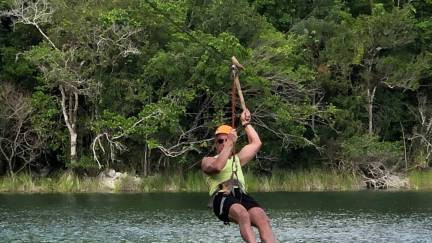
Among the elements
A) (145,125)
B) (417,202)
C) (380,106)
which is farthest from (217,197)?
(380,106)

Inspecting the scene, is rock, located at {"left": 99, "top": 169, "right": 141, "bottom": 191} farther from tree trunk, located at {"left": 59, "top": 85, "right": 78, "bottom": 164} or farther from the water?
the water

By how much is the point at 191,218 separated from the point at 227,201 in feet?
54.8


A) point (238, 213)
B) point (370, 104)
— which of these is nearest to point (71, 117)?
point (370, 104)

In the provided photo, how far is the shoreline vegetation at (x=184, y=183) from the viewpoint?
41.8 metres

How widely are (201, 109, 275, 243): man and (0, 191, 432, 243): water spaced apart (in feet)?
34.0

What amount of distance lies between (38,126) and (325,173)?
15.9 meters

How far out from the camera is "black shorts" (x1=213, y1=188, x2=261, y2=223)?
11242 mm

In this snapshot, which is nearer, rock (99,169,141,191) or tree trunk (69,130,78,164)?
rock (99,169,141,191)

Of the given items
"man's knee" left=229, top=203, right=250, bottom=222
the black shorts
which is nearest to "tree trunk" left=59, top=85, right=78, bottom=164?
the black shorts

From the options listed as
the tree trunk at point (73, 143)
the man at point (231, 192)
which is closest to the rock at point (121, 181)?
the tree trunk at point (73, 143)

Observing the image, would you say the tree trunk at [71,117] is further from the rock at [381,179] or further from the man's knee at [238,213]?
the man's knee at [238,213]

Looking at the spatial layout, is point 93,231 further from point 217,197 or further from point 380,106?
point 380,106

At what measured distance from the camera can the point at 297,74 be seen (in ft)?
147

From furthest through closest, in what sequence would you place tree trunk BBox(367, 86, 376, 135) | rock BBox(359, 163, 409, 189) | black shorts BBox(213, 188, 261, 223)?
tree trunk BBox(367, 86, 376, 135) < rock BBox(359, 163, 409, 189) < black shorts BBox(213, 188, 261, 223)
